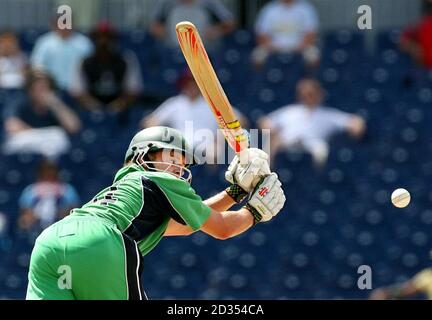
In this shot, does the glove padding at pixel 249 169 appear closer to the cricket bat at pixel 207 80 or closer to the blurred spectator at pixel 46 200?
the cricket bat at pixel 207 80

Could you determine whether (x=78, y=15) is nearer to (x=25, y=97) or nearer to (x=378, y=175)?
(x=25, y=97)

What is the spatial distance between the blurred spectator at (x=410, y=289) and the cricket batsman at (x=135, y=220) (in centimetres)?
475

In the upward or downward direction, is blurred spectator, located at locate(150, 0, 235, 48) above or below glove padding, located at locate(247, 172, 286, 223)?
above

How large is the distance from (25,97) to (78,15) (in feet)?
4.42

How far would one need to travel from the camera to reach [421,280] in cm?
1137

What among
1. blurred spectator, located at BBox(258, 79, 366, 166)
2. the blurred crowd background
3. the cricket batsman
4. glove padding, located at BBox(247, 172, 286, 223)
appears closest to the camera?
the cricket batsman

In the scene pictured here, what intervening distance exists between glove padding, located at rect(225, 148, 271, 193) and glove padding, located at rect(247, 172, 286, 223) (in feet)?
0.24

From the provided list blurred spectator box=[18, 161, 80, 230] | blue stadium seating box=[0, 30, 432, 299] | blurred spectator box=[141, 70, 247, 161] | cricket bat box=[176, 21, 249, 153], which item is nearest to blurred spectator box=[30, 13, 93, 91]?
blue stadium seating box=[0, 30, 432, 299]

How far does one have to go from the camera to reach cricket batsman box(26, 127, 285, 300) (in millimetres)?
5945

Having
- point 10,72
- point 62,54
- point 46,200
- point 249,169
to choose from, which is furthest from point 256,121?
point 249,169

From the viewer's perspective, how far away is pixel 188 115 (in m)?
12.0

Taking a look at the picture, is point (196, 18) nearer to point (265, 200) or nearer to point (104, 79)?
point (104, 79)

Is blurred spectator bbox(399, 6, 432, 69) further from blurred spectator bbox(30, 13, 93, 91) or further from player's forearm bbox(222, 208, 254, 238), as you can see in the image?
player's forearm bbox(222, 208, 254, 238)

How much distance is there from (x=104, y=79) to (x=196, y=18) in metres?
1.17
